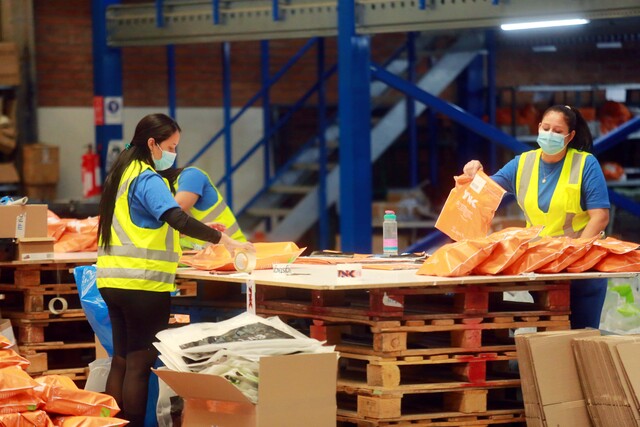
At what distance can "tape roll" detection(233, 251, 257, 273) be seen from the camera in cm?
645

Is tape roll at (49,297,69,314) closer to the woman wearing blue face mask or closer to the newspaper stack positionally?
the newspaper stack

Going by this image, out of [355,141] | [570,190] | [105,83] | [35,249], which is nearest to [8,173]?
[105,83]

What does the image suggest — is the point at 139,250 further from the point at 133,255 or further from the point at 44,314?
the point at 44,314

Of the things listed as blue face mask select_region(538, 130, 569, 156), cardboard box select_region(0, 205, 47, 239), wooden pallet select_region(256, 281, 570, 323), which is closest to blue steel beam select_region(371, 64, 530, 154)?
blue face mask select_region(538, 130, 569, 156)

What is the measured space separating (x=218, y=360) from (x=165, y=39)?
7.98 metres

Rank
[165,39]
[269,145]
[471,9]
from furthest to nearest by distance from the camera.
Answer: [269,145], [165,39], [471,9]

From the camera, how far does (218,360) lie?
5.49 meters

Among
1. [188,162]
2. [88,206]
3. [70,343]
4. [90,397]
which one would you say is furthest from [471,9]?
[188,162]

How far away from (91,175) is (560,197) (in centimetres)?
801

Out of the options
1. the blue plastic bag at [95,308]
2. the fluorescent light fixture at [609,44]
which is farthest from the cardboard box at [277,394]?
the fluorescent light fixture at [609,44]

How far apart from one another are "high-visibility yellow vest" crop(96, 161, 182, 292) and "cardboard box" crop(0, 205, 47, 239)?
1721mm

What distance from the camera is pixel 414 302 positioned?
697 cm

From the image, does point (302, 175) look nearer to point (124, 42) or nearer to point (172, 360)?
point (124, 42)

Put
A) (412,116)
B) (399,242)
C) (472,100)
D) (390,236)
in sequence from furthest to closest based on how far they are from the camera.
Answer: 1. (472,100)
2. (412,116)
3. (399,242)
4. (390,236)
